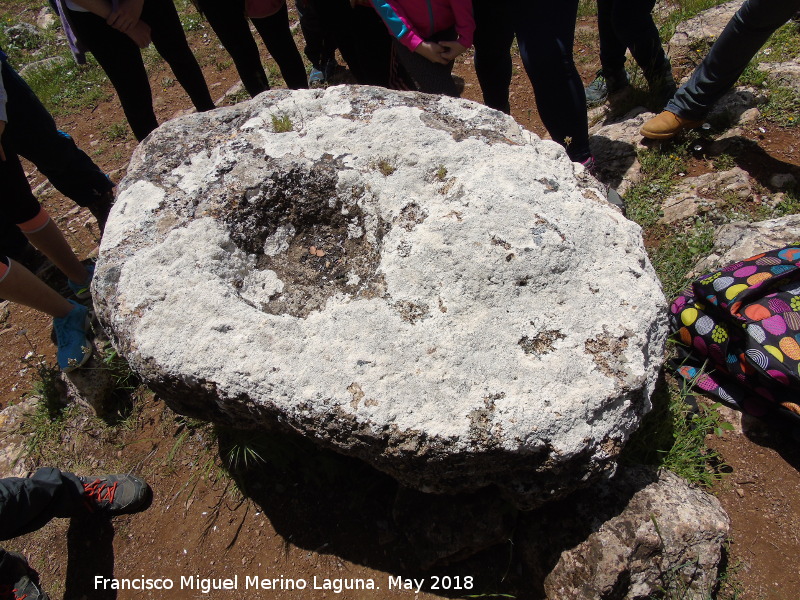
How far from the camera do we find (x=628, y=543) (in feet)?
6.32

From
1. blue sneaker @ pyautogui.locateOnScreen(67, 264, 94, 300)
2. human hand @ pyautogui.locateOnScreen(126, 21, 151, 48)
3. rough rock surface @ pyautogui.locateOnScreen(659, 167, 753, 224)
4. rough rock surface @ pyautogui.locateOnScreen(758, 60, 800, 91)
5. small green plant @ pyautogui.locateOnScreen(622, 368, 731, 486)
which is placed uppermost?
human hand @ pyautogui.locateOnScreen(126, 21, 151, 48)

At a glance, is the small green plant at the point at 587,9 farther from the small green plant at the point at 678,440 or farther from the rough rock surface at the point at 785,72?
the small green plant at the point at 678,440

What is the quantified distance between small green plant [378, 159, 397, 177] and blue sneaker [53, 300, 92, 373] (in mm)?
2220

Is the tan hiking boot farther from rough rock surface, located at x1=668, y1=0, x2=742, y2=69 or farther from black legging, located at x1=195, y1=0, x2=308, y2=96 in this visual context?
black legging, located at x1=195, y1=0, x2=308, y2=96

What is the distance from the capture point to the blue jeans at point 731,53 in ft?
8.84

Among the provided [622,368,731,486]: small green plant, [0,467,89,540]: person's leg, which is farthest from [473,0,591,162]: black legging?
[0,467,89,540]: person's leg

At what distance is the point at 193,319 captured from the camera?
5.98ft

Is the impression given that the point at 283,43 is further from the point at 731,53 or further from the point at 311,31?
the point at 731,53

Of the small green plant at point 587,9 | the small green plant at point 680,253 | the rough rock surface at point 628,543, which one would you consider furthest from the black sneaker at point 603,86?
the rough rock surface at point 628,543

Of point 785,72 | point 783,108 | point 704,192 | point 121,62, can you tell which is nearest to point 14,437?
point 121,62

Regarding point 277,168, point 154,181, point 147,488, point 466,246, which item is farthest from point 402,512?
point 154,181

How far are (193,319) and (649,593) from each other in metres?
2.06

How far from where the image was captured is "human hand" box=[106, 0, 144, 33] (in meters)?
2.84

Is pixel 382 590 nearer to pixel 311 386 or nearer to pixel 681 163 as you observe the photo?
pixel 311 386
